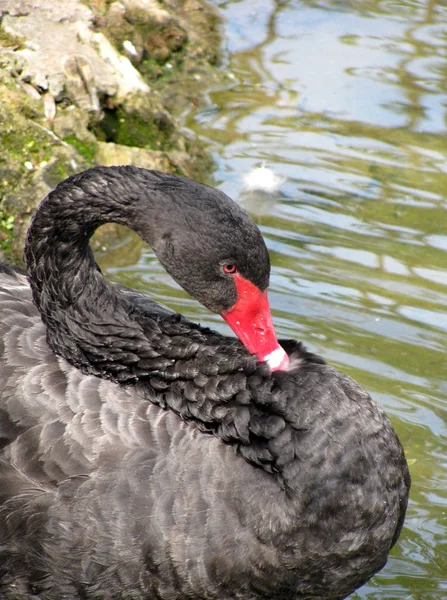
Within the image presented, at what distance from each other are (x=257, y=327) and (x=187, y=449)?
0.51 meters

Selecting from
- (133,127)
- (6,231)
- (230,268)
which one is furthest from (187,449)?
(133,127)

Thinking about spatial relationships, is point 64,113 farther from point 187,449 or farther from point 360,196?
point 187,449

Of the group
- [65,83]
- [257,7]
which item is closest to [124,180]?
[65,83]

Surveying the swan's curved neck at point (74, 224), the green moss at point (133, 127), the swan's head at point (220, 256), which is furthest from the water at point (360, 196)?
the swan's curved neck at point (74, 224)

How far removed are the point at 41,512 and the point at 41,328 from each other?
81cm

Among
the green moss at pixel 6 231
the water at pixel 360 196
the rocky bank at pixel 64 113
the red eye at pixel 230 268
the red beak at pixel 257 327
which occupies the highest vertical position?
the red eye at pixel 230 268

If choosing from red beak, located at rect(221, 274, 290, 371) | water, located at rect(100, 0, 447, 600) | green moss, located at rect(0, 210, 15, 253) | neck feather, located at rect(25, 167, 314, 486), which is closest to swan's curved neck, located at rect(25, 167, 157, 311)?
neck feather, located at rect(25, 167, 314, 486)

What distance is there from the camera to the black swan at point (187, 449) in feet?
11.5

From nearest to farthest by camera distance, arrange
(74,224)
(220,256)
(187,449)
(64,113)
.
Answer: (220,256) < (187,449) < (74,224) < (64,113)

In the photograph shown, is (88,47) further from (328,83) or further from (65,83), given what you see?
(328,83)

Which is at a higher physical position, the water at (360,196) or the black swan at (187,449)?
the black swan at (187,449)

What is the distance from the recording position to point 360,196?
675 centimetres

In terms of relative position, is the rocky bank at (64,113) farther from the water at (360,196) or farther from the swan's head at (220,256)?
the swan's head at (220,256)

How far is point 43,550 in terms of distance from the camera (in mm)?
3650
